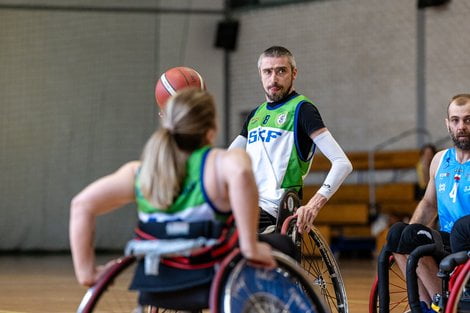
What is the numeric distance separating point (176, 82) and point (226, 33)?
929 cm

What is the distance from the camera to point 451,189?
4.04 m

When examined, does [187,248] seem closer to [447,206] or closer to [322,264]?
[447,206]

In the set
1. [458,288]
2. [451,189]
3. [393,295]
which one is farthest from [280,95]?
[393,295]

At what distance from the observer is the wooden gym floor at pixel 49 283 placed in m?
6.13

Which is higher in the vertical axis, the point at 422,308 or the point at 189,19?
the point at 189,19

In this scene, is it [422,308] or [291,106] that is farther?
[291,106]

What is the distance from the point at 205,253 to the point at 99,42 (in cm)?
1039

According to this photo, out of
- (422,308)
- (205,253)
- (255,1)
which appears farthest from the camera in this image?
(255,1)

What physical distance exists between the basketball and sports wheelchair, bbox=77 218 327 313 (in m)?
1.39

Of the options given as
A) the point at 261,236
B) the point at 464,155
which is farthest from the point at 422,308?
the point at 261,236

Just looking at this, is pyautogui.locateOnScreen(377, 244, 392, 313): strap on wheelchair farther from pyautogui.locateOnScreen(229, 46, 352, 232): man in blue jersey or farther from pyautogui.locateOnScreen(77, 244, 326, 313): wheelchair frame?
pyautogui.locateOnScreen(77, 244, 326, 313): wheelchair frame

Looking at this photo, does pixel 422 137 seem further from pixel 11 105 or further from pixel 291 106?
pixel 291 106

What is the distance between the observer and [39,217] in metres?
12.9

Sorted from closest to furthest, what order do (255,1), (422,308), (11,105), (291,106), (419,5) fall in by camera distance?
(422,308), (291,106), (419,5), (11,105), (255,1)
